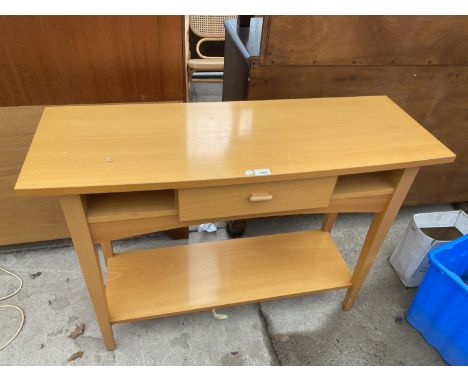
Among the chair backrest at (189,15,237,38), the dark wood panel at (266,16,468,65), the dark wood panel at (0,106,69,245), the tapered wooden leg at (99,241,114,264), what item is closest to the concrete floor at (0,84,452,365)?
the dark wood panel at (0,106,69,245)

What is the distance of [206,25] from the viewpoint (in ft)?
9.20

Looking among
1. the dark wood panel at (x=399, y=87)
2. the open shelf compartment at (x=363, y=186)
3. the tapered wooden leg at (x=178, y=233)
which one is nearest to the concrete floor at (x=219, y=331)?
the tapered wooden leg at (x=178, y=233)

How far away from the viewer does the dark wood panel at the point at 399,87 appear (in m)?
1.33

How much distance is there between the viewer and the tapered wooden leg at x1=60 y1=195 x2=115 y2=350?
0.82 meters

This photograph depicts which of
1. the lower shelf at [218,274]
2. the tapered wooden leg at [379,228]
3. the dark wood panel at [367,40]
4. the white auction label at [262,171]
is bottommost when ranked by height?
the lower shelf at [218,274]

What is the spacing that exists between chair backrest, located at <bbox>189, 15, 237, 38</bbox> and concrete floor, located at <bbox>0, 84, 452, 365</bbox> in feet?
6.77

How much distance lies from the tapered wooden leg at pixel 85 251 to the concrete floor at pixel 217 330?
8.2 inches

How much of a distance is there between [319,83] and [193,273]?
903 millimetres

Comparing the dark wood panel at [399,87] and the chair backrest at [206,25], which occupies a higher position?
the dark wood panel at [399,87]

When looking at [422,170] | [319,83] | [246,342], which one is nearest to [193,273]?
[246,342]

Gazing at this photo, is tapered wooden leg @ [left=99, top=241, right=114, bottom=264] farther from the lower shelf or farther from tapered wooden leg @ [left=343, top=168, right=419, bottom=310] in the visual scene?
tapered wooden leg @ [left=343, top=168, right=419, bottom=310]

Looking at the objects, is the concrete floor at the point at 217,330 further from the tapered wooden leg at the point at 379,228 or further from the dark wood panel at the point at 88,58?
the dark wood panel at the point at 88,58

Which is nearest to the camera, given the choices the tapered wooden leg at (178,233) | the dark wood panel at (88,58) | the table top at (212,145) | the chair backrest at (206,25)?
the table top at (212,145)

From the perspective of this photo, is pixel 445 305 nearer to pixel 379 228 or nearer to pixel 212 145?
pixel 379 228
